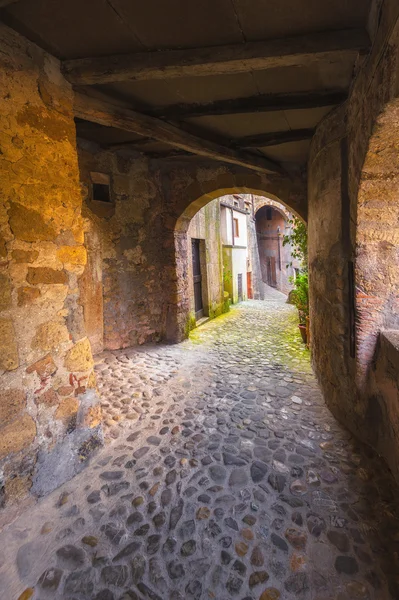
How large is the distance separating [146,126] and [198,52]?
1182 millimetres

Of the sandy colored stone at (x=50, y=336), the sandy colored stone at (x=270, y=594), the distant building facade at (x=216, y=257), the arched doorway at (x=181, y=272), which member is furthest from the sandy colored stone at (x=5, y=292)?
the distant building facade at (x=216, y=257)

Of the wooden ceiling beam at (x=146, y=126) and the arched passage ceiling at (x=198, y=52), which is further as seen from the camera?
the wooden ceiling beam at (x=146, y=126)

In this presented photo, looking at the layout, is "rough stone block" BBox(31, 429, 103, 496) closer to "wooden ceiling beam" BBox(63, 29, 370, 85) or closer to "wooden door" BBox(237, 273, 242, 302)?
"wooden ceiling beam" BBox(63, 29, 370, 85)

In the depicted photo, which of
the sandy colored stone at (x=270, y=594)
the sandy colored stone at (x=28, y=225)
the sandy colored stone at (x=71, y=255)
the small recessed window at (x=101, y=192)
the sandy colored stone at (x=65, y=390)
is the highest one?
the small recessed window at (x=101, y=192)

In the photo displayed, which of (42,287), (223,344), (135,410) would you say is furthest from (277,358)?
(42,287)

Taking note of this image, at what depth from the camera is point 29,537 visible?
5.95ft

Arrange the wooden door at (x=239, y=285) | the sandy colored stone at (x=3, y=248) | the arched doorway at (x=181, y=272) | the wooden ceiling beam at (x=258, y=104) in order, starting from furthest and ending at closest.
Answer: the wooden door at (x=239, y=285)
the arched doorway at (x=181, y=272)
the wooden ceiling beam at (x=258, y=104)
the sandy colored stone at (x=3, y=248)

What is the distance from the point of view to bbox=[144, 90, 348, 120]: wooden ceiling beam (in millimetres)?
2744

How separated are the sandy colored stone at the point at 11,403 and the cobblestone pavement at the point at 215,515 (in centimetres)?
65

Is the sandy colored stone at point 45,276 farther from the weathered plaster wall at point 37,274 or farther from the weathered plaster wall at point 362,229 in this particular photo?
the weathered plaster wall at point 362,229

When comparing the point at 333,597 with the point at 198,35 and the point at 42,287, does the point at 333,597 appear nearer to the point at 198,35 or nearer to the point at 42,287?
the point at 42,287

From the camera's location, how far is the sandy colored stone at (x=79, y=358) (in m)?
2.27

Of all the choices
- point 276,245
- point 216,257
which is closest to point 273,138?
point 216,257

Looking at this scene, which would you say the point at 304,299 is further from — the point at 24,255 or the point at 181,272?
the point at 24,255
